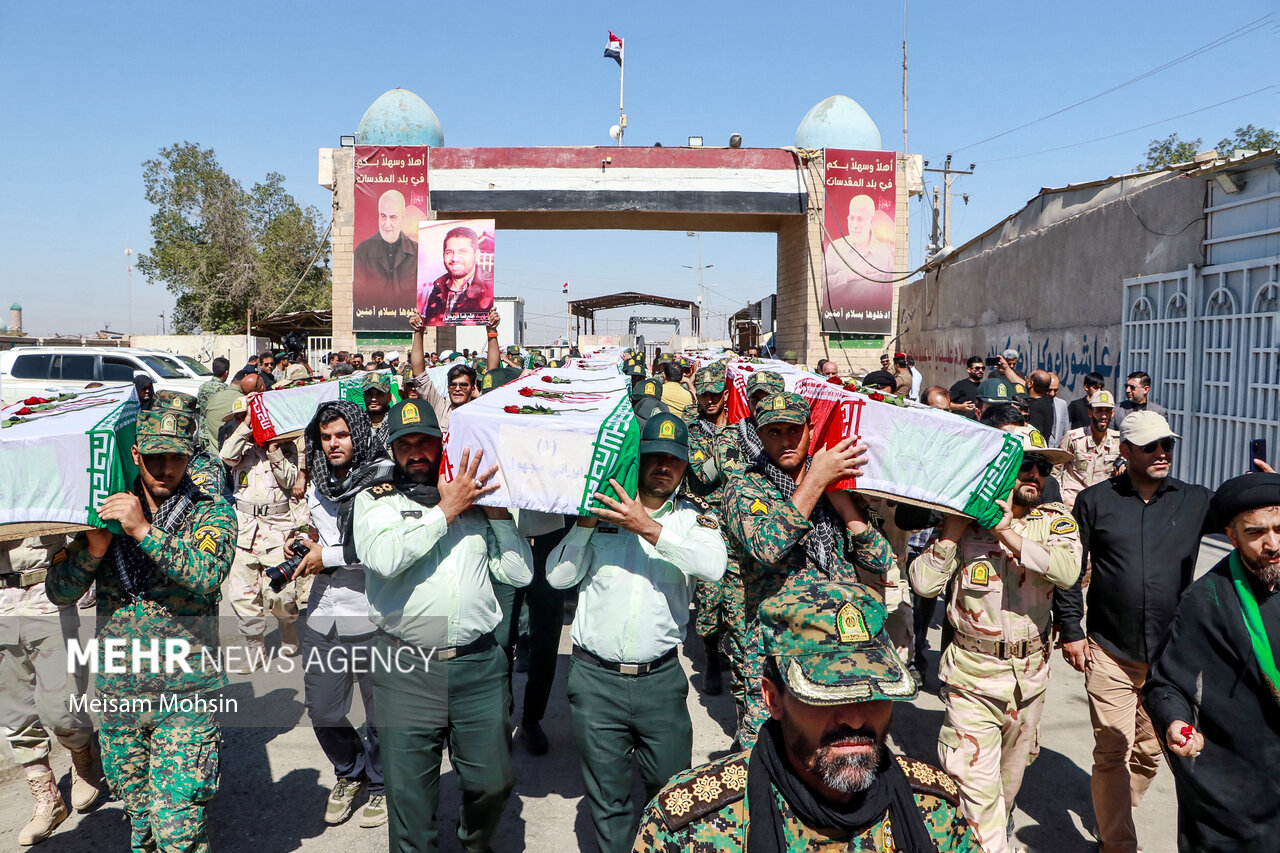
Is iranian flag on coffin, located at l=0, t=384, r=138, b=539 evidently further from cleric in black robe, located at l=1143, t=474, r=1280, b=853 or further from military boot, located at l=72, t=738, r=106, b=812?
cleric in black robe, located at l=1143, t=474, r=1280, b=853

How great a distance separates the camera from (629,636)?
3.21 m

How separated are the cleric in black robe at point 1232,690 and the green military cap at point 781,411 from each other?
58.6 inches

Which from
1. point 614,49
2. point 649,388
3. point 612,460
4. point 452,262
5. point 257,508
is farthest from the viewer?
point 614,49

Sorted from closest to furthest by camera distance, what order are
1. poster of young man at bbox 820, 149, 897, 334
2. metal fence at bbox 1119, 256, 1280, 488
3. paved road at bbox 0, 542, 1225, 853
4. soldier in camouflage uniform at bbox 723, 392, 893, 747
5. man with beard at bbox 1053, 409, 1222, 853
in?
1. soldier in camouflage uniform at bbox 723, 392, 893, 747
2. man with beard at bbox 1053, 409, 1222, 853
3. paved road at bbox 0, 542, 1225, 853
4. metal fence at bbox 1119, 256, 1280, 488
5. poster of young man at bbox 820, 149, 897, 334

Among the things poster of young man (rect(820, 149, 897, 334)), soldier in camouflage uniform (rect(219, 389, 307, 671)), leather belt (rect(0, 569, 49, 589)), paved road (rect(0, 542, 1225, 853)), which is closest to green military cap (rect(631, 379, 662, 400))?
paved road (rect(0, 542, 1225, 853))

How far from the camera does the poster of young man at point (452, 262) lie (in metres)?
17.6

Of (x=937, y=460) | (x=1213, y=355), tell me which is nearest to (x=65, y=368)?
(x=937, y=460)

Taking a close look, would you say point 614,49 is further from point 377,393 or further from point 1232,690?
point 1232,690

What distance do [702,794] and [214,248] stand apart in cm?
4210

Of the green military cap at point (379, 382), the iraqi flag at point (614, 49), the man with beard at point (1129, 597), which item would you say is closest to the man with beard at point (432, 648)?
the man with beard at point (1129, 597)

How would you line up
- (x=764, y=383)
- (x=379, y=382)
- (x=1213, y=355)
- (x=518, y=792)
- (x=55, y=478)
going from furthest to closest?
1. (x=1213, y=355)
2. (x=379, y=382)
3. (x=764, y=383)
4. (x=518, y=792)
5. (x=55, y=478)

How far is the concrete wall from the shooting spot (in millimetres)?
9109

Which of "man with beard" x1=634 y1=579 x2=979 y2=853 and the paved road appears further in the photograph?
the paved road

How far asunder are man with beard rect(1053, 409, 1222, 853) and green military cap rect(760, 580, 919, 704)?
2473 millimetres
